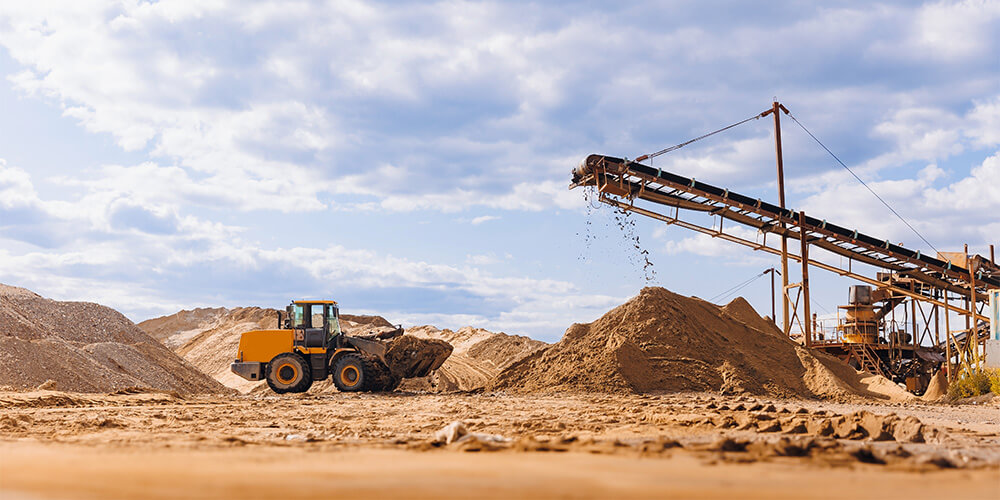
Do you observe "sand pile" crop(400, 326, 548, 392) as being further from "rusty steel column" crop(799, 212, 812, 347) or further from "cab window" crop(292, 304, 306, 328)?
"rusty steel column" crop(799, 212, 812, 347)

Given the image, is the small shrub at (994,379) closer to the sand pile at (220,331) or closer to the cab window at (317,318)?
the cab window at (317,318)

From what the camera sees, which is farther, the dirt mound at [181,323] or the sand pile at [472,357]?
the dirt mound at [181,323]

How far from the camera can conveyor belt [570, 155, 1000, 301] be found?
2091 centimetres

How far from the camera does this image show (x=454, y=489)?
12.9ft

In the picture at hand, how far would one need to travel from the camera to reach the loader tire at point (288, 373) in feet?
62.7

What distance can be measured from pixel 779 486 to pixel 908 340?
3132 centimetres

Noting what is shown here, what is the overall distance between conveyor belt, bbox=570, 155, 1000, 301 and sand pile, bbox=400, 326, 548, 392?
5239 mm

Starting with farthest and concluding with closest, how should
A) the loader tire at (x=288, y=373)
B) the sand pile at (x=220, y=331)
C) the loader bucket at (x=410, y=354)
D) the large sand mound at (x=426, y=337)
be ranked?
the sand pile at (x=220, y=331) → the large sand mound at (x=426, y=337) → the loader bucket at (x=410, y=354) → the loader tire at (x=288, y=373)

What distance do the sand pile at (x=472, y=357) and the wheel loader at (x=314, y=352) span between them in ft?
6.43

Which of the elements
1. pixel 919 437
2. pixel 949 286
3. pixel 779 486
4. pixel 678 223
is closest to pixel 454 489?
pixel 779 486

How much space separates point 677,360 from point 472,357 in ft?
57.3

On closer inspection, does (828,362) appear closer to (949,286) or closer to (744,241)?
(744,241)

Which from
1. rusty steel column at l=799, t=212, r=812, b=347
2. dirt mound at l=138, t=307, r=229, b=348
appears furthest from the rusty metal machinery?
dirt mound at l=138, t=307, r=229, b=348

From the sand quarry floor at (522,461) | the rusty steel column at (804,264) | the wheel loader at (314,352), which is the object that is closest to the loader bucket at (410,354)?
the wheel loader at (314,352)
